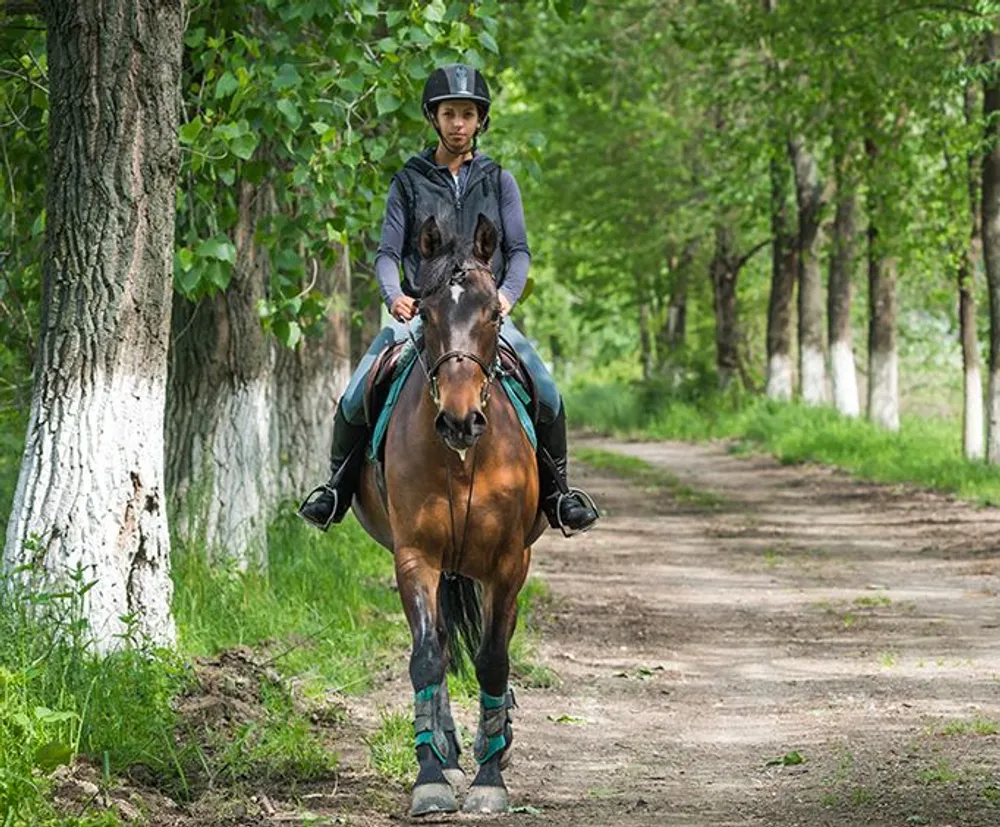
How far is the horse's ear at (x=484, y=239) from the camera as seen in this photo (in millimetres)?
7352

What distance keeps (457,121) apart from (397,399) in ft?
4.03

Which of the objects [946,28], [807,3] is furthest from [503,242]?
[807,3]

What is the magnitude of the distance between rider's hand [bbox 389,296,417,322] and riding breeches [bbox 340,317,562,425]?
0.52 metres

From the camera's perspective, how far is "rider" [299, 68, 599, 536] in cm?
793

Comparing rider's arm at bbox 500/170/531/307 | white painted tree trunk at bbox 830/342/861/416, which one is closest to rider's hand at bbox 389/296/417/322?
rider's arm at bbox 500/170/531/307

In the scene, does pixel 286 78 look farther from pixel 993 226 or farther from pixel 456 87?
pixel 993 226

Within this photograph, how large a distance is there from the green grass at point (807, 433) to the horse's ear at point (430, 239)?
46.8 ft

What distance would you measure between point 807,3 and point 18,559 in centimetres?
1669

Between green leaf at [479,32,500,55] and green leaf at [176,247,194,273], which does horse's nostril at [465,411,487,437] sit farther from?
green leaf at [479,32,500,55]

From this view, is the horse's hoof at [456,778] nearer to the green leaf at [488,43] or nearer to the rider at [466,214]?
the rider at [466,214]

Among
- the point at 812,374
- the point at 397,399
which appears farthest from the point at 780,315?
the point at 397,399

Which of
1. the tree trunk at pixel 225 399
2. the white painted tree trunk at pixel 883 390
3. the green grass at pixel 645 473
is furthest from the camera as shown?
the white painted tree trunk at pixel 883 390

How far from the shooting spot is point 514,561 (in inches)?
304

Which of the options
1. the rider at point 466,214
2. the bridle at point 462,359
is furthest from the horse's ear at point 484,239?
the rider at point 466,214
